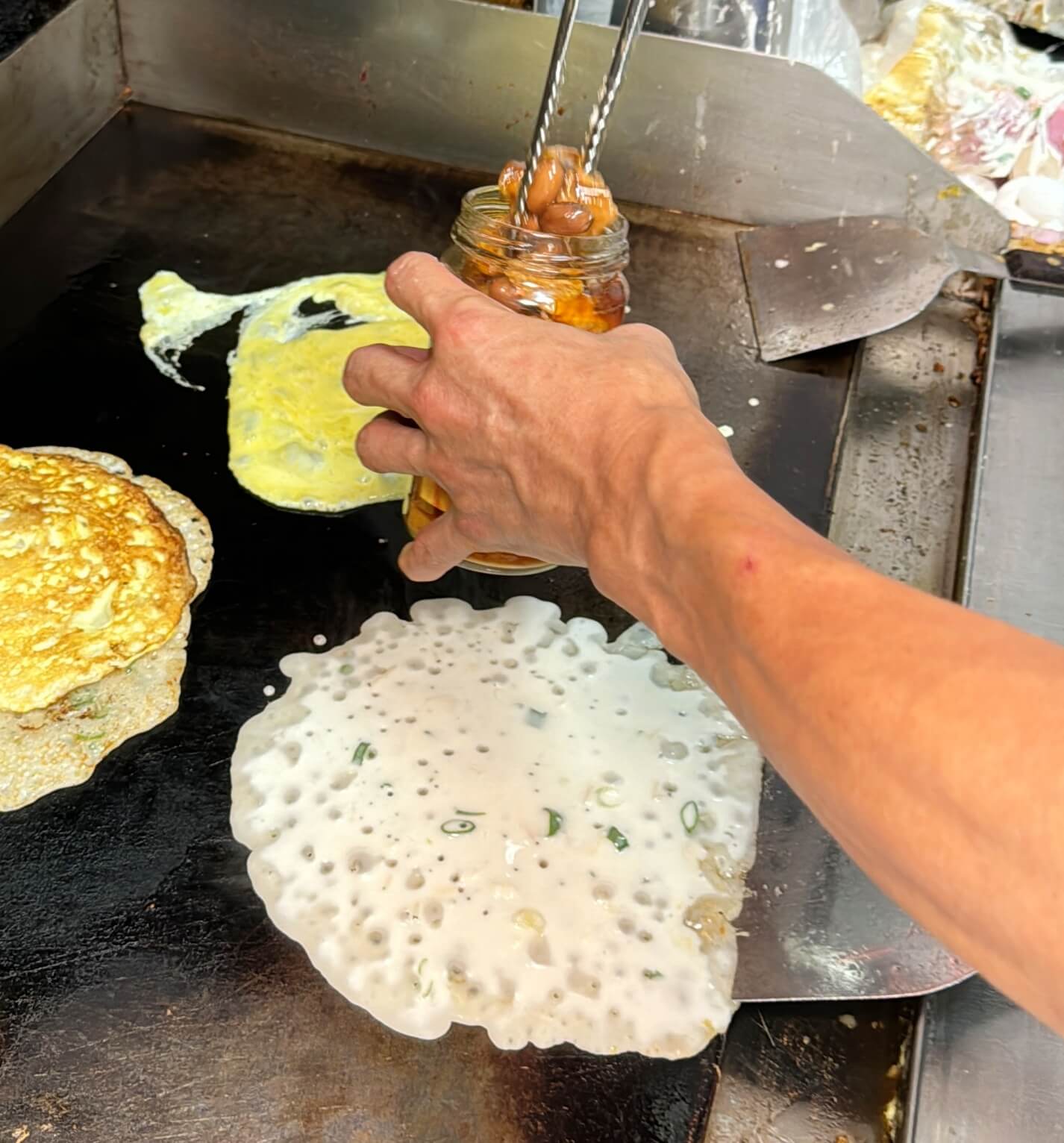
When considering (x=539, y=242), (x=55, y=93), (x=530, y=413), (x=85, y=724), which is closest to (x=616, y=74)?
(x=539, y=242)

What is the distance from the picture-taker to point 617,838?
98cm

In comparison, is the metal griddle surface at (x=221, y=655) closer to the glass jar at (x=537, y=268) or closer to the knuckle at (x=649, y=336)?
the glass jar at (x=537, y=268)

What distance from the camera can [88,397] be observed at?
4.42 ft

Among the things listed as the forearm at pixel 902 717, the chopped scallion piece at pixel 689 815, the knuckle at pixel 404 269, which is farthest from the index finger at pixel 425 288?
the chopped scallion piece at pixel 689 815

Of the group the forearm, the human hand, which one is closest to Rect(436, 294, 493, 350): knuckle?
the human hand

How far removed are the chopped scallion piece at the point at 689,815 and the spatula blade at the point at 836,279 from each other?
0.77 m

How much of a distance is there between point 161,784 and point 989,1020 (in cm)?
78

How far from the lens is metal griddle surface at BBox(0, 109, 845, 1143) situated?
816mm

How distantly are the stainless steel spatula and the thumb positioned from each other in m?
0.74

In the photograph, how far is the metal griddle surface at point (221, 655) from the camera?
2.68ft

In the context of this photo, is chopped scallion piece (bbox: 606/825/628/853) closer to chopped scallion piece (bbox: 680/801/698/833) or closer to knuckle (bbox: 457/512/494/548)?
chopped scallion piece (bbox: 680/801/698/833)

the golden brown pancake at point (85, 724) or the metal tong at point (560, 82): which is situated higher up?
the metal tong at point (560, 82)

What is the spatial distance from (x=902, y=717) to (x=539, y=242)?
63cm

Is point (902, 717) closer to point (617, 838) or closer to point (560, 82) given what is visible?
point (617, 838)
